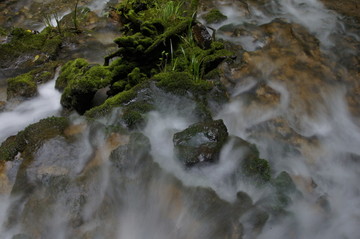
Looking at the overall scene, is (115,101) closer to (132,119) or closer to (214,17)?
(132,119)

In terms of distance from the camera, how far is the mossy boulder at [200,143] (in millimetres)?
3398

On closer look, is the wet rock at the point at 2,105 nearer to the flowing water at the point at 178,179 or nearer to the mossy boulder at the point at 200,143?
the flowing water at the point at 178,179

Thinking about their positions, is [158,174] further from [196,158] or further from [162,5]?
[162,5]

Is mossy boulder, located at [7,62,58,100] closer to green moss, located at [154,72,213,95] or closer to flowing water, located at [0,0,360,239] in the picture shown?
flowing water, located at [0,0,360,239]

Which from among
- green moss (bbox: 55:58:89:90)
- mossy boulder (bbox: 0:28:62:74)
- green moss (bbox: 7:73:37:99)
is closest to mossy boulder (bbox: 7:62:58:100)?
green moss (bbox: 7:73:37:99)

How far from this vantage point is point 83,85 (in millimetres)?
4172

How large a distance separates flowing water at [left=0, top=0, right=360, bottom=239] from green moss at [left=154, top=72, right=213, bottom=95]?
14 centimetres

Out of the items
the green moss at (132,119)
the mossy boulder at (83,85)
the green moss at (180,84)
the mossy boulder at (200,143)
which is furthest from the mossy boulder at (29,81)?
the mossy boulder at (200,143)

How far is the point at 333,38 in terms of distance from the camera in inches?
233

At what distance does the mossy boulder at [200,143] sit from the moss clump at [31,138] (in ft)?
4.74

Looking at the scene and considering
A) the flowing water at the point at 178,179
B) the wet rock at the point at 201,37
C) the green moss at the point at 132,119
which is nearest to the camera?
the flowing water at the point at 178,179

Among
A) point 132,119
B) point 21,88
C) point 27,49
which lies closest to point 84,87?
point 132,119

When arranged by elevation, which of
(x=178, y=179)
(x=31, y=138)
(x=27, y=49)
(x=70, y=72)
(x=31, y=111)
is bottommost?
(x=31, y=111)

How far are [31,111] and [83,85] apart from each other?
3.79 feet
